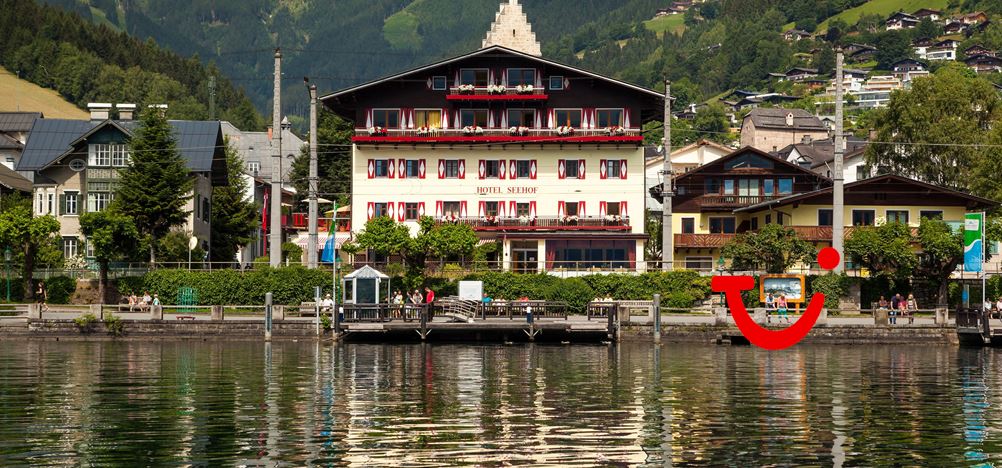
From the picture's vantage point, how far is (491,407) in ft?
152

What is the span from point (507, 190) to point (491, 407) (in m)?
54.8

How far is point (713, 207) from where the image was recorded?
109 meters

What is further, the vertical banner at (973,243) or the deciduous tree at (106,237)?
the deciduous tree at (106,237)

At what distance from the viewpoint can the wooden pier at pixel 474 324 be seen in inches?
2968

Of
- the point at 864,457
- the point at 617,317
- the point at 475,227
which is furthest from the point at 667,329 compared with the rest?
the point at 864,457

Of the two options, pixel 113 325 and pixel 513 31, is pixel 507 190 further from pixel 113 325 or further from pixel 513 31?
pixel 513 31

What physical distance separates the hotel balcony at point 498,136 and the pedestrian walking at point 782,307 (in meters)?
19.4

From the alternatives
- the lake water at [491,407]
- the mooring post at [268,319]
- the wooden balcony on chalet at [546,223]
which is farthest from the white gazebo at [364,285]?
the wooden balcony on chalet at [546,223]

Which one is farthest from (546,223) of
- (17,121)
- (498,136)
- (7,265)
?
(17,121)

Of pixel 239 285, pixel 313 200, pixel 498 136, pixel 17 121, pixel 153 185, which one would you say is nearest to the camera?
pixel 239 285

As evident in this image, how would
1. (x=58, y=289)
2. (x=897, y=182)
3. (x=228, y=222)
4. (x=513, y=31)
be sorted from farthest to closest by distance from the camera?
1. (x=513, y=31)
2. (x=228, y=222)
3. (x=897, y=182)
4. (x=58, y=289)

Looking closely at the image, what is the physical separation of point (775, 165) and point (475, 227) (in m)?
24.5

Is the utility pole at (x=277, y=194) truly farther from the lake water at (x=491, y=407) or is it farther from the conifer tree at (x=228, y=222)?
the conifer tree at (x=228, y=222)

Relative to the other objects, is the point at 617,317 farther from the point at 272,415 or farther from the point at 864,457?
the point at 864,457
